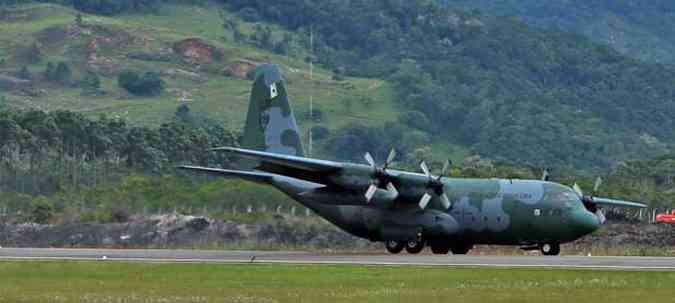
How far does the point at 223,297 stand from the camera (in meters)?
34.7

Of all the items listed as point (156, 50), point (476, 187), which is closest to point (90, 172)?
point (476, 187)

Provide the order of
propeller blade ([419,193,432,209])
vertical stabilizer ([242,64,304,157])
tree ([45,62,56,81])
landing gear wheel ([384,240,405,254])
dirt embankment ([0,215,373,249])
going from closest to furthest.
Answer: propeller blade ([419,193,432,209]) → landing gear wheel ([384,240,405,254]) → vertical stabilizer ([242,64,304,157]) → dirt embankment ([0,215,373,249]) → tree ([45,62,56,81])

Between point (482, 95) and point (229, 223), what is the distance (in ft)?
429

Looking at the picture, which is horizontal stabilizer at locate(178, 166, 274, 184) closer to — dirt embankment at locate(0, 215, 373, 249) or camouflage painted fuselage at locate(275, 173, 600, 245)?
camouflage painted fuselage at locate(275, 173, 600, 245)

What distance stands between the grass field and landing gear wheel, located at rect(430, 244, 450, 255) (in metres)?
12.1

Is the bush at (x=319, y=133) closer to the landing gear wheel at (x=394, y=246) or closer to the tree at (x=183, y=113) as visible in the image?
the tree at (x=183, y=113)

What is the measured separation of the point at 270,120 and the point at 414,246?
7.80 m

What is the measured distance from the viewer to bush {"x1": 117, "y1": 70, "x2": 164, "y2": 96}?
172 meters

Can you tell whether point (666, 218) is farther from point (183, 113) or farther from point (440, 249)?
point (183, 113)

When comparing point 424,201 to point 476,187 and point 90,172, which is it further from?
point 90,172

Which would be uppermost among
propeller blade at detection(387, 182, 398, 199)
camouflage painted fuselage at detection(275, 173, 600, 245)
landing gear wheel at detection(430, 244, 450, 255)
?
propeller blade at detection(387, 182, 398, 199)

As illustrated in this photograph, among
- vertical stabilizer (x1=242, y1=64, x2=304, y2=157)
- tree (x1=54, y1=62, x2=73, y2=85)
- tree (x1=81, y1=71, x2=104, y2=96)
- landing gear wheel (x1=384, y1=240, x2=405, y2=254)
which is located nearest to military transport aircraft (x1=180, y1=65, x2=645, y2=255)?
landing gear wheel (x1=384, y1=240, x2=405, y2=254)

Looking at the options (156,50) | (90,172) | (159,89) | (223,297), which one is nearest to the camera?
(223,297)

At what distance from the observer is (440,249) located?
56.0 metres
